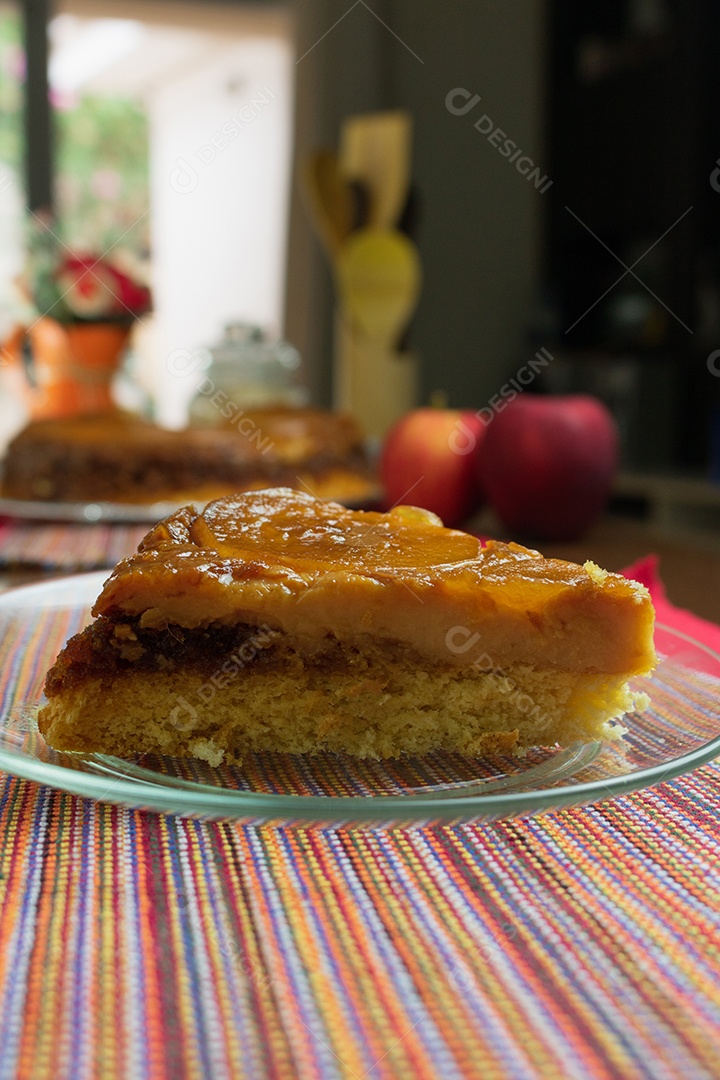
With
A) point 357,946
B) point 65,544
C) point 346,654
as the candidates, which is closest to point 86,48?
point 65,544

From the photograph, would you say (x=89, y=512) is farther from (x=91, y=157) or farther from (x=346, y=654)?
(x=91, y=157)

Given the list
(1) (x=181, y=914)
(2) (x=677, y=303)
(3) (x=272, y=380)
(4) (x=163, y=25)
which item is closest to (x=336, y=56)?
(4) (x=163, y=25)

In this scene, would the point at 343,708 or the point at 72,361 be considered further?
the point at 72,361

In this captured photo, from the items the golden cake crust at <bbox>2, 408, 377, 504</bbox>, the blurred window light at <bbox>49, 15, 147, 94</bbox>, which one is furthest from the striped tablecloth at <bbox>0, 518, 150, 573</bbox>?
the blurred window light at <bbox>49, 15, 147, 94</bbox>

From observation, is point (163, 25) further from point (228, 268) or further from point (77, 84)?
point (228, 268)

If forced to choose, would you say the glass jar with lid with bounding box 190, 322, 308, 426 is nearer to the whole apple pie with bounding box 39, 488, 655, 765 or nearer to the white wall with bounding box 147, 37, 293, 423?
the whole apple pie with bounding box 39, 488, 655, 765

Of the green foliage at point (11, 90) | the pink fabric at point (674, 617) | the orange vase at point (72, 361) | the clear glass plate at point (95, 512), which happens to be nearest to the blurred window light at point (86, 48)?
the green foliage at point (11, 90)
